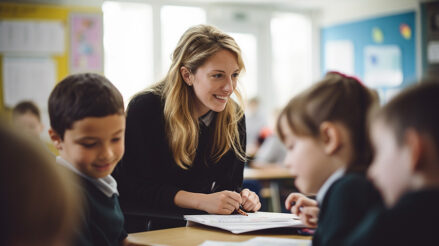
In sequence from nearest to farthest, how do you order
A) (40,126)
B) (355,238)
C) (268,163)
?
(355,238) < (40,126) < (268,163)

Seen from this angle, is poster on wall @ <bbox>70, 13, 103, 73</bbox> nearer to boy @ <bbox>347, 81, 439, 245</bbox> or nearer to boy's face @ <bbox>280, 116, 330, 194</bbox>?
boy's face @ <bbox>280, 116, 330, 194</bbox>

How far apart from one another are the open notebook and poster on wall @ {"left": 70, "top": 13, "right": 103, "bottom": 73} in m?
2.71

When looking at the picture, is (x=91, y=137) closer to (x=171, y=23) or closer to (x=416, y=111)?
(x=416, y=111)

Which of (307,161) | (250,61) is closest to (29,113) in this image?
(307,161)

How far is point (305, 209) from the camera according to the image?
4.20ft

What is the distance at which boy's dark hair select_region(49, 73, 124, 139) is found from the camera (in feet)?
3.70

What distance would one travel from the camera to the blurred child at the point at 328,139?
38.7 inches

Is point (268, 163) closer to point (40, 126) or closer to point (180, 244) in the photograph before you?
point (40, 126)

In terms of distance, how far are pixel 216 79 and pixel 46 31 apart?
8.19 feet

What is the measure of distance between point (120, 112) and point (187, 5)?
630 centimetres

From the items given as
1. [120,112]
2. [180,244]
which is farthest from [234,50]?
[180,244]

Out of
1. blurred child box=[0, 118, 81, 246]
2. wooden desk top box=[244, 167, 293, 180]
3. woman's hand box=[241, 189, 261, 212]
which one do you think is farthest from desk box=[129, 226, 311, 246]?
wooden desk top box=[244, 167, 293, 180]

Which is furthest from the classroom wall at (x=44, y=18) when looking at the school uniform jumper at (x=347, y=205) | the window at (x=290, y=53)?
the window at (x=290, y=53)

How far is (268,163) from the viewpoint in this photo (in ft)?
17.1
